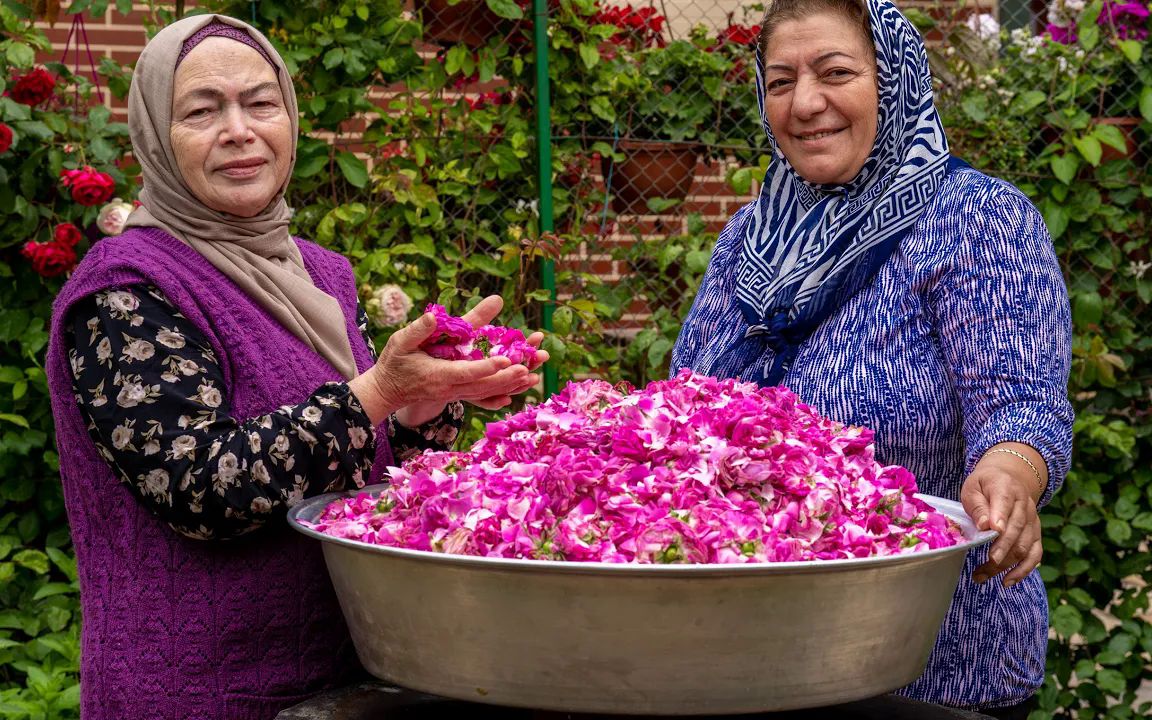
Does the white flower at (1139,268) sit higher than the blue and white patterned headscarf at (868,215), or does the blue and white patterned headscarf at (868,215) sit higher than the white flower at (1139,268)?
the blue and white patterned headscarf at (868,215)

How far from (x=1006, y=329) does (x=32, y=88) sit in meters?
2.97

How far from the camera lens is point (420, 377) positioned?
1.74 meters

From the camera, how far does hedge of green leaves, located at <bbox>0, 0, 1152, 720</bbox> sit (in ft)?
12.0

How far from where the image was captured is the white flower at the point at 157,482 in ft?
5.61

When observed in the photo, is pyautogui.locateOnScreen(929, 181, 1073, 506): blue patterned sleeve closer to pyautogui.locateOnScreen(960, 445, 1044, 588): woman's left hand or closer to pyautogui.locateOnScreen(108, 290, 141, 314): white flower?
pyautogui.locateOnScreen(960, 445, 1044, 588): woman's left hand

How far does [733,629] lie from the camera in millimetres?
1262

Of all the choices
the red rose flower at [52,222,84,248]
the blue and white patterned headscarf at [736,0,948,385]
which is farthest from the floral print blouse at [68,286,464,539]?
the red rose flower at [52,222,84,248]

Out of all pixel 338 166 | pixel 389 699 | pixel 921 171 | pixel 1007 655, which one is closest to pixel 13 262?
pixel 338 166

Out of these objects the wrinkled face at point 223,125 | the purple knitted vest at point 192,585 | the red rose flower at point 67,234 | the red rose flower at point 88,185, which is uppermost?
the wrinkled face at point 223,125

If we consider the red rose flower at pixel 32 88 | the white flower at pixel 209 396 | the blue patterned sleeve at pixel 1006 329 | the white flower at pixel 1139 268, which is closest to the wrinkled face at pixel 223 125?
the white flower at pixel 209 396

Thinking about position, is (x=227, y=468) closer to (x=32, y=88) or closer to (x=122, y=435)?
(x=122, y=435)

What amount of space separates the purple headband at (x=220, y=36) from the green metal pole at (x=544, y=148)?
1698 millimetres

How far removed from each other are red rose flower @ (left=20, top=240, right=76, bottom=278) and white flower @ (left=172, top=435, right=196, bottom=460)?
2.11 m

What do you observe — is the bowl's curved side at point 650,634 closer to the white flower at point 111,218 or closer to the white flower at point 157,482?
the white flower at point 157,482
